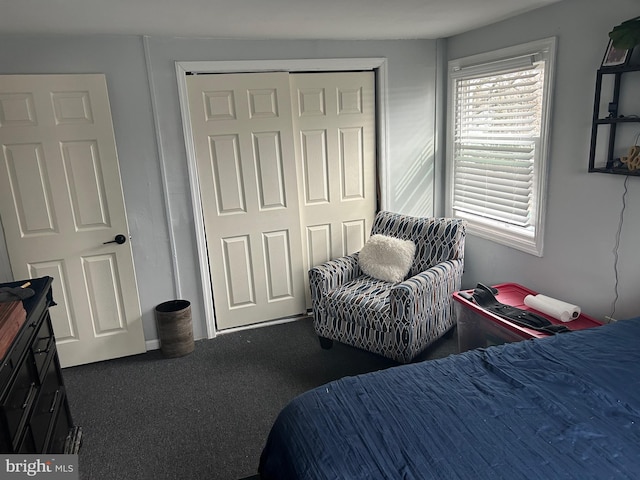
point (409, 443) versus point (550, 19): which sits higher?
point (550, 19)

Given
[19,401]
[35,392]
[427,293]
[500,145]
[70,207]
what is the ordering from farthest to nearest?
[500,145], [70,207], [427,293], [35,392], [19,401]

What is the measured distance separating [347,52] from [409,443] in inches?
116

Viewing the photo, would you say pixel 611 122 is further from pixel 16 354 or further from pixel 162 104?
pixel 16 354

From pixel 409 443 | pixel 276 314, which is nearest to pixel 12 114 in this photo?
pixel 276 314

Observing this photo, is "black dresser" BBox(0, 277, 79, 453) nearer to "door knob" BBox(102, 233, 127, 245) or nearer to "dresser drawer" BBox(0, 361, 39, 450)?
"dresser drawer" BBox(0, 361, 39, 450)

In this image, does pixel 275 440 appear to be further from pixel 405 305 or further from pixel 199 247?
pixel 199 247

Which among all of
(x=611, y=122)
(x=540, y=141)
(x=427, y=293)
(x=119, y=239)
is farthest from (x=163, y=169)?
(x=611, y=122)

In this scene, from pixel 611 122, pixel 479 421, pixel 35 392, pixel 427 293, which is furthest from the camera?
pixel 427 293

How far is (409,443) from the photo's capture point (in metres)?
1.34

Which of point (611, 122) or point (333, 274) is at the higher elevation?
point (611, 122)

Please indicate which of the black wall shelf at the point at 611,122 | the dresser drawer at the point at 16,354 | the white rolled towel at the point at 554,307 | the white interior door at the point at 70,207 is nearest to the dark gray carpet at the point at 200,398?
the white interior door at the point at 70,207

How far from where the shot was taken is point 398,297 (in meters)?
2.72

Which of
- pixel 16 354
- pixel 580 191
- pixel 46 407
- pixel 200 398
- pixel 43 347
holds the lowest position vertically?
pixel 200 398

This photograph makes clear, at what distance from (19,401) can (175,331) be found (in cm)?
156
